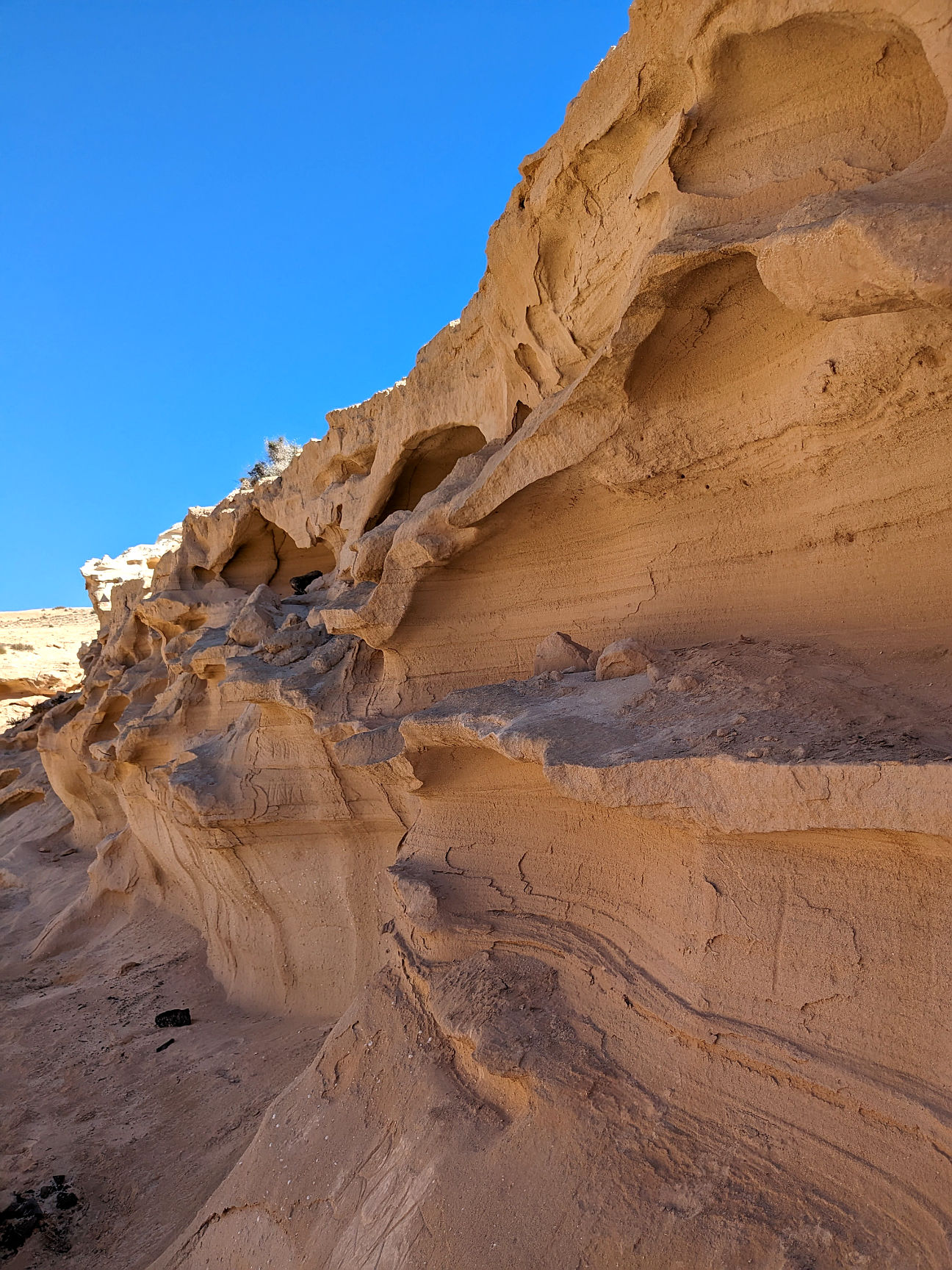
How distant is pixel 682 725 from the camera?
238cm

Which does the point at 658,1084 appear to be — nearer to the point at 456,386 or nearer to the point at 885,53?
the point at 885,53

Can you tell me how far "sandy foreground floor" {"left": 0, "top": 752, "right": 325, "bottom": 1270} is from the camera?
12.3 feet

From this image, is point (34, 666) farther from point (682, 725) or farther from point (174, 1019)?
point (682, 725)

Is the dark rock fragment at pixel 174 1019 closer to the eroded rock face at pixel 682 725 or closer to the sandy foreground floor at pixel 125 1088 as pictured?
the sandy foreground floor at pixel 125 1088

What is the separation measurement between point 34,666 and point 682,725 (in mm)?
16684

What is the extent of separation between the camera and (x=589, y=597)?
368cm

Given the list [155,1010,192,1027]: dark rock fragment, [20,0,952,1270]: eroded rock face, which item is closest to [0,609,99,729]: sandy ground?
[155,1010,192,1027]: dark rock fragment

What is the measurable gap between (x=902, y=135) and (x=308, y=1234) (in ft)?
13.6

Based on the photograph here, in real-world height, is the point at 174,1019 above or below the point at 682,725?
below

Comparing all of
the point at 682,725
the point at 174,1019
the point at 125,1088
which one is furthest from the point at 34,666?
the point at 682,725

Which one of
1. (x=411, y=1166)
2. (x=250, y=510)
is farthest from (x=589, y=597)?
(x=250, y=510)

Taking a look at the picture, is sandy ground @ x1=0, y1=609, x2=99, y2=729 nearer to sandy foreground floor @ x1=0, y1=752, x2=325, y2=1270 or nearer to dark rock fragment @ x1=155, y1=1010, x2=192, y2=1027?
sandy foreground floor @ x1=0, y1=752, x2=325, y2=1270

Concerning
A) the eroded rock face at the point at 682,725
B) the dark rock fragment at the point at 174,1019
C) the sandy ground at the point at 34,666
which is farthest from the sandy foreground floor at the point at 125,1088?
the sandy ground at the point at 34,666

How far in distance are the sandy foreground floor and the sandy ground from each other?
9.51m
